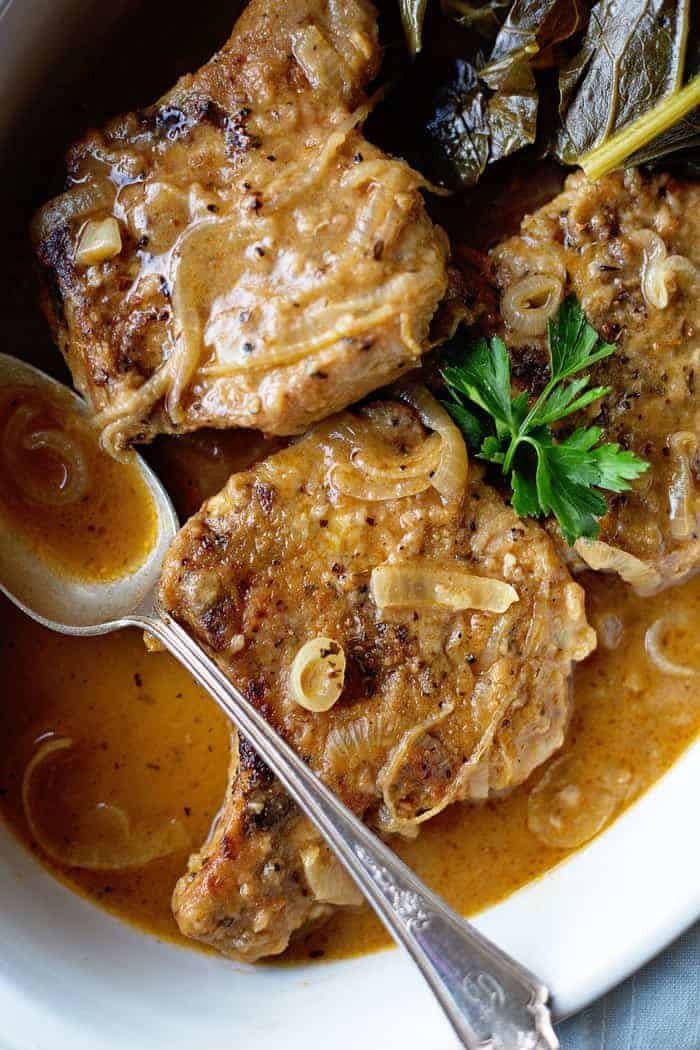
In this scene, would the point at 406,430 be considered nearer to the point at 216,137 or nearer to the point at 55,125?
the point at 216,137

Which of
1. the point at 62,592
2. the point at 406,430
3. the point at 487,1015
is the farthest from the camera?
the point at 62,592

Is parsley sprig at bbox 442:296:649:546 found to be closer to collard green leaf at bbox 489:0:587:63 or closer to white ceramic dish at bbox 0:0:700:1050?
collard green leaf at bbox 489:0:587:63

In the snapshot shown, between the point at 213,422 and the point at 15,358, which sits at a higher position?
the point at 15,358

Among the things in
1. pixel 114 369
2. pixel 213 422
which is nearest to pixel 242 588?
pixel 213 422

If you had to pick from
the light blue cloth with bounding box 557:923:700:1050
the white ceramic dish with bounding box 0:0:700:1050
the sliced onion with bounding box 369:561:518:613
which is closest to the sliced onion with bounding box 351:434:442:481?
the sliced onion with bounding box 369:561:518:613

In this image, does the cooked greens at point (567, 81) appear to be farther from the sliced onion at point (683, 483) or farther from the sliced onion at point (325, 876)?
the sliced onion at point (325, 876)

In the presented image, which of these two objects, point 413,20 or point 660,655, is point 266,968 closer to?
point 660,655

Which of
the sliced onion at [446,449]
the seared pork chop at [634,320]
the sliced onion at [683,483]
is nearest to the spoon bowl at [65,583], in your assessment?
the sliced onion at [446,449]

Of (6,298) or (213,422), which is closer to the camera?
(213,422)
